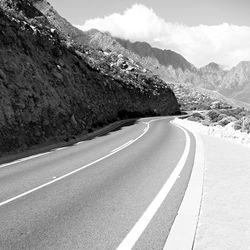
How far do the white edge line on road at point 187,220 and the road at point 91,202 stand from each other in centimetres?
14

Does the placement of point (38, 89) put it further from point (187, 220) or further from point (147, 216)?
point (187, 220)

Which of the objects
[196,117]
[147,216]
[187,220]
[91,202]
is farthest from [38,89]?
[196,117]

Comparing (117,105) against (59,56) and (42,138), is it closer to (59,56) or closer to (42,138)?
(59,56)

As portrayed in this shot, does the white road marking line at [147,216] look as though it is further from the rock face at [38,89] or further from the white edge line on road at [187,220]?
the rock face at [38,89]

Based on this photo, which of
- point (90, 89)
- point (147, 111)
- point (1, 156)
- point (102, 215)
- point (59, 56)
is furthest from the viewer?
point (147, 111)

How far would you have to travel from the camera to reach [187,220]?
229 inches

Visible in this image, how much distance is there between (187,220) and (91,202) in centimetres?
230

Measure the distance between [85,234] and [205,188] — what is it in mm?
3697

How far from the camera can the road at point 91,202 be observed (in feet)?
16.9

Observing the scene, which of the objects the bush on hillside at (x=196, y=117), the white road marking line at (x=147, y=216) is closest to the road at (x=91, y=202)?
the white road marking line at (x=147, y=216)

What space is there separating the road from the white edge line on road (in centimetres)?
14

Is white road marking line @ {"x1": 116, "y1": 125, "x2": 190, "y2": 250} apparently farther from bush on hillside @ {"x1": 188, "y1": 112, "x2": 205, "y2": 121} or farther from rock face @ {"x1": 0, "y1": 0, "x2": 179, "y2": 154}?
bush on hillside @ {"x1": 188, "y1": 112, "x2": 205, "y2": 121}

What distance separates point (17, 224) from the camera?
583 cm

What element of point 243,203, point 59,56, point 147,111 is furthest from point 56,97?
point 147,111
